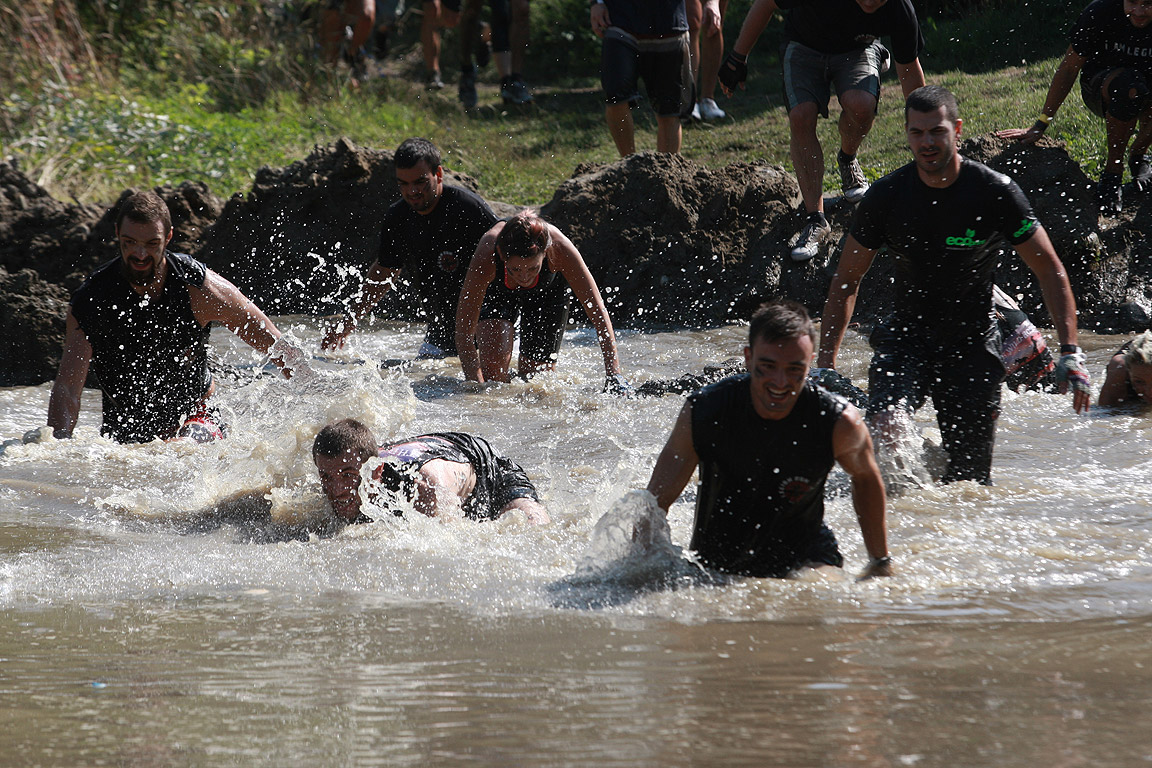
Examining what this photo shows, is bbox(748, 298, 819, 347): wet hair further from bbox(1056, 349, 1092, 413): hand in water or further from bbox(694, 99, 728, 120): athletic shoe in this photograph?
bbox(694, 99, 728, 120): athletic shoe

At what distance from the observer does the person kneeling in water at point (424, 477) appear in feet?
16.6

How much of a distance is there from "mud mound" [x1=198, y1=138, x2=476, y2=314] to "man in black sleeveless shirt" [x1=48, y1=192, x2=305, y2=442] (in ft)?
12.8

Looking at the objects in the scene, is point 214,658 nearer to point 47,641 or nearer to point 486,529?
point 47,641

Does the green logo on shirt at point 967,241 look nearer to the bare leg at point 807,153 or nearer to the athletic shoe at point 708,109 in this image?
the bare leg at point 807,153

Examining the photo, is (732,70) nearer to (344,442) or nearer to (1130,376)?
(1130,376)

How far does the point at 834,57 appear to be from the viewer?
8.17m

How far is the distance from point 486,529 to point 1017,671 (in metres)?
2.35

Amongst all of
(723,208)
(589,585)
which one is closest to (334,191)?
(723,208)

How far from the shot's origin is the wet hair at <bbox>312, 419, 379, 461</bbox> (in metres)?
5.03

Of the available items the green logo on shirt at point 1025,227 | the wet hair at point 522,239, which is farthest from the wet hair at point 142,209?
the green logo on shirt at point 1025,227

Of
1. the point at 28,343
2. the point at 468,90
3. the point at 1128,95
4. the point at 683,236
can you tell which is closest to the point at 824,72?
the point at 683,236

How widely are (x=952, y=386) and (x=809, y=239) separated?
3.51 metres

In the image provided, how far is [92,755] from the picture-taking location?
9.59 feet

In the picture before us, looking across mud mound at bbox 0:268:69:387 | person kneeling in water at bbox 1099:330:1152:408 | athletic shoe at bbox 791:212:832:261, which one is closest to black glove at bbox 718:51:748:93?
athletic shoe at bbox 791:212:832:261
